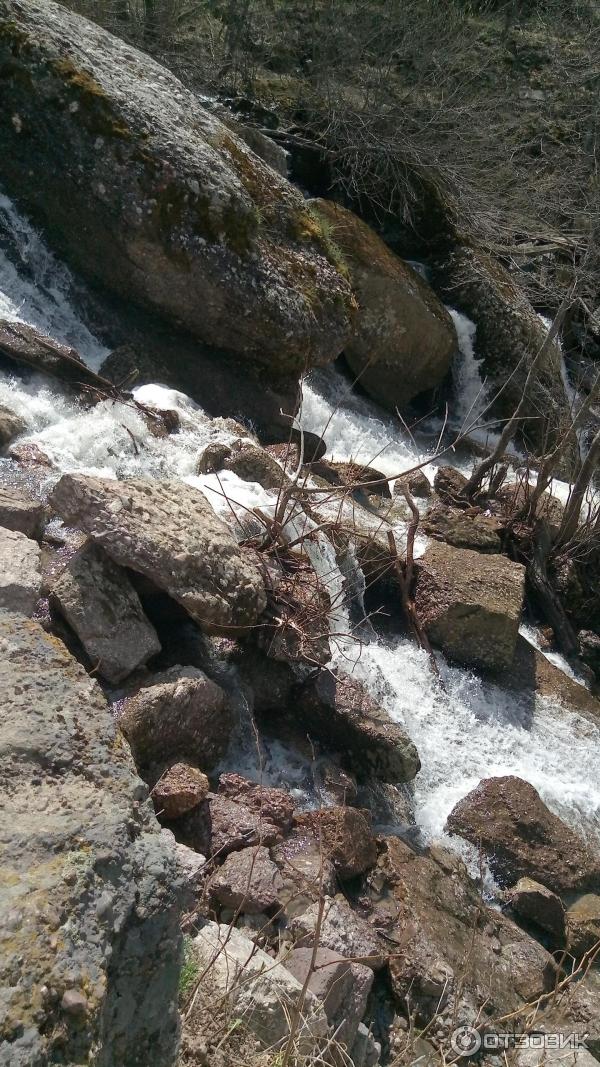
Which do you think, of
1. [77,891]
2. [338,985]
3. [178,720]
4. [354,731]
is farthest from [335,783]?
[77,891]

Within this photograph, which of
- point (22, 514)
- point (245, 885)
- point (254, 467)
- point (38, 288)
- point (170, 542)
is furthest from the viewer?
point (38, 288)

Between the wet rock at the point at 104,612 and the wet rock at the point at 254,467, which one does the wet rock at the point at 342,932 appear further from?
the wet rock at the point at 254,467

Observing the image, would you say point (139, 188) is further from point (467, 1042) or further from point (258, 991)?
point (467, 1042)

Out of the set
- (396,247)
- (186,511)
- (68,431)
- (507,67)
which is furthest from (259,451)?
(507,67)

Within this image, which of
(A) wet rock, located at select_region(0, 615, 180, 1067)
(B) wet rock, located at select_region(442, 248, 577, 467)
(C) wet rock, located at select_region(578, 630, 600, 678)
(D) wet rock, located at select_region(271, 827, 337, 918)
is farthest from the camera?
(B) wet rock, located at select_region(442, 248, 577, 467)

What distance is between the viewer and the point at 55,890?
1560mm

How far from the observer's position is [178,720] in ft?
11.6

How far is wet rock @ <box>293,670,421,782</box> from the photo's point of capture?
13.8 ft

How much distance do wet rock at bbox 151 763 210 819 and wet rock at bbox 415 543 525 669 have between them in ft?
8.56

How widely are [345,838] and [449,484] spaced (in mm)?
4339

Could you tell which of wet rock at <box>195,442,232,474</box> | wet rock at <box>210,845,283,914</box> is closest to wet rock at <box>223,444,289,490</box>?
wet rock at <box>195,442,232,474</box>

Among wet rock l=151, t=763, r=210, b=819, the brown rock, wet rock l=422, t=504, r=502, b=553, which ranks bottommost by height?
the brown rock

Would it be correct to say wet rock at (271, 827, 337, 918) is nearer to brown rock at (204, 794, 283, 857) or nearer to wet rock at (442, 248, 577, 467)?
brown rock at (204, 794, 283, 857)

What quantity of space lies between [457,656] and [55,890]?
4.30 meters
